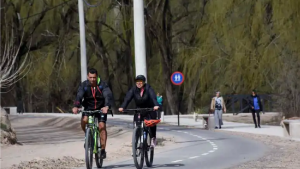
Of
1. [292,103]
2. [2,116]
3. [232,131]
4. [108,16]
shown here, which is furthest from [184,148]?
[108,16]

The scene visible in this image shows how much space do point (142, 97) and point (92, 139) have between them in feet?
4.60

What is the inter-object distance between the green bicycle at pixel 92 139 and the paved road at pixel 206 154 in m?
1.13

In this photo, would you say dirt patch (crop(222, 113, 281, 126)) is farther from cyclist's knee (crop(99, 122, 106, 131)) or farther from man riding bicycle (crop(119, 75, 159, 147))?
cyclist's knee (crop(99, 122, 106, 131))

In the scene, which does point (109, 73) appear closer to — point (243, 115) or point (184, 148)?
point (243, 115)

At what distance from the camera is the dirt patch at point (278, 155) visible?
1599 cm

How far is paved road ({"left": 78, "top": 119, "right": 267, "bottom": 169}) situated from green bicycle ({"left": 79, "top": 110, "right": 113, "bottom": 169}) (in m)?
1.13

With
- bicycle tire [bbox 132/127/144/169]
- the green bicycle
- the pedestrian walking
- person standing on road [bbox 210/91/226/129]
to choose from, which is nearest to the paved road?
bicycle tire [bbox 132/127/144/169]

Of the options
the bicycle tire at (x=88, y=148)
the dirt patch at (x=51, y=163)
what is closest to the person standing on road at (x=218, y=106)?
the dirt patch at (x=51, y=163)

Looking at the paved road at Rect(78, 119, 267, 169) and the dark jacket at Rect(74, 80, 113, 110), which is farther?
the paved road at Rect(78, 119, 267, 169)

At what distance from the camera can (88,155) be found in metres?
14.7

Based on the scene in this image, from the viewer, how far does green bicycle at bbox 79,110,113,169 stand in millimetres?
14758

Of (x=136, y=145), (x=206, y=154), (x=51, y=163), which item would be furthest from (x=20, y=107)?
(x=136, y=145)

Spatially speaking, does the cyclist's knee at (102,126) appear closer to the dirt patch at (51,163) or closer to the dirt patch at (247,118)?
the dirt patch at (51,163)

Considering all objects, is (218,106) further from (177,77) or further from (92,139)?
(92,139)
